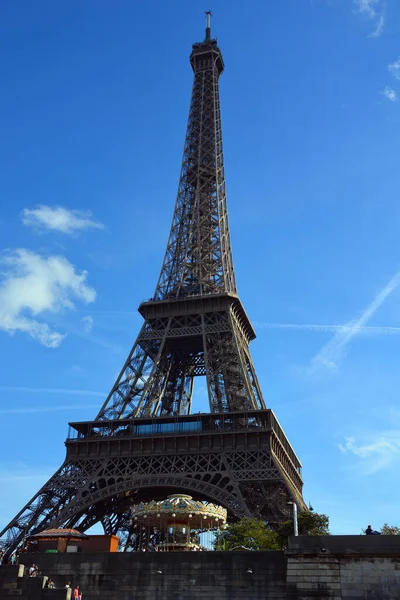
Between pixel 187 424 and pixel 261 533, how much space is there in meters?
19.0

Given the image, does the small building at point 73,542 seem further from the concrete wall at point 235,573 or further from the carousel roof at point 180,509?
the concrete wall at point 235,573

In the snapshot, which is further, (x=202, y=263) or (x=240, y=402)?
(x=202, y=263)

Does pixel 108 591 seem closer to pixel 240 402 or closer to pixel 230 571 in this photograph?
pixel 230 571

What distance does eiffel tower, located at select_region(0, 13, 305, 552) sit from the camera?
5978 centimetres

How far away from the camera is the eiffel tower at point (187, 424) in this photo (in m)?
59.8

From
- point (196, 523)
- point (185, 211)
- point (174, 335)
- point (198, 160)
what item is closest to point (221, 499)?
point (196, 523)

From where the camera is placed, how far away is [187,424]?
65250 millimetres

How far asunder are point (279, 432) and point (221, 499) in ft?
39.5

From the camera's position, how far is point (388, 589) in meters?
30.5

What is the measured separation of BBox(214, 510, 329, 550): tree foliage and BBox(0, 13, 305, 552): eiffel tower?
524cm

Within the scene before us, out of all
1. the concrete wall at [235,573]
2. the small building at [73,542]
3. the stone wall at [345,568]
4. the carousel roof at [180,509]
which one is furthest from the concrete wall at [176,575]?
the carousel roof at [180,509]

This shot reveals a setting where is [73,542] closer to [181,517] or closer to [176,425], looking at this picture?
[181,517]

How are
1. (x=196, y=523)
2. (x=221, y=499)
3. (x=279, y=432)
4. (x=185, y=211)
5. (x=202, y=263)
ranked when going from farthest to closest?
(x=185, y=211), (x=202, y=263), (x=279, y=432), (x=221, y=499), (x=196, y=523)

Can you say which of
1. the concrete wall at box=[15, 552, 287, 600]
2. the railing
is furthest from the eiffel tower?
the concrete wall at box=[15, 552, 287, 600]
